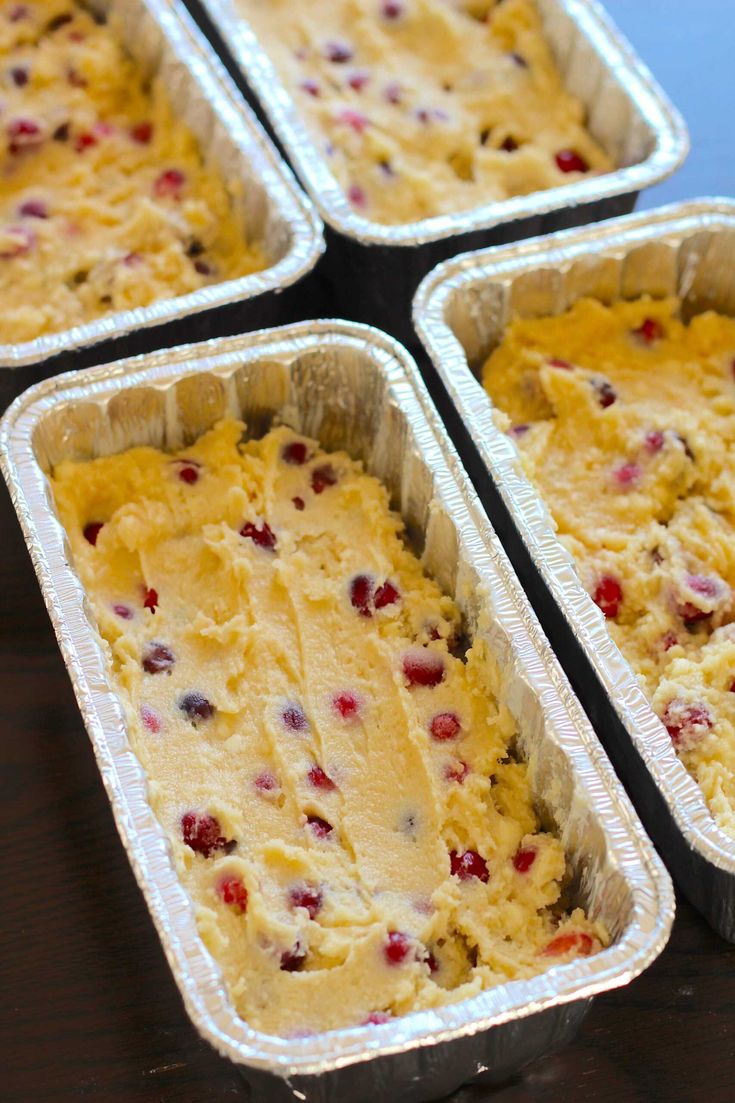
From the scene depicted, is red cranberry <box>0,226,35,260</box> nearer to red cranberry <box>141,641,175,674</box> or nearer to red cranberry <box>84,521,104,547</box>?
red cranberry <box>84,521,104,547</box>

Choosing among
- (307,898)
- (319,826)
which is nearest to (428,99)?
(319,826)

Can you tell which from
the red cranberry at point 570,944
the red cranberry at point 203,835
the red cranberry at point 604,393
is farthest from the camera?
the red cranberry at point 604,393

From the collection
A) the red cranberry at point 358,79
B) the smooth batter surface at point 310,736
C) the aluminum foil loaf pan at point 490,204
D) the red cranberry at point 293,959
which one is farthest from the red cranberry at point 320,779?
the red cranberry at point 358,79

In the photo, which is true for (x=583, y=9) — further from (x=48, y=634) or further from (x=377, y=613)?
(x=48, y=634)

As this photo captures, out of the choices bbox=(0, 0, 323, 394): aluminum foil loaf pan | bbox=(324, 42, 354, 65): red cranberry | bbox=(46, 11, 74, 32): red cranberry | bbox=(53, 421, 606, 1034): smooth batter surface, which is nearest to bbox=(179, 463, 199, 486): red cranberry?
bbox=(53, 421, 606, 1034): smooth batter surface

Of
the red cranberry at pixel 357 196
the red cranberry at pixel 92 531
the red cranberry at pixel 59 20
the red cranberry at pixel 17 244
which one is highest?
the red cranberry at pixel 59 20

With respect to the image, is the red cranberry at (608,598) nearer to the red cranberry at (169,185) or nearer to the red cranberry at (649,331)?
the red cranberry at (649,331)

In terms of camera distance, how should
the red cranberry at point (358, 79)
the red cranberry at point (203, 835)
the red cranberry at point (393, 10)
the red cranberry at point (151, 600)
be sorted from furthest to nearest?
the red cranberry at point (393, 10) → the red cranberry at point (358, 79) → the red cranberry at point (151, 600) → the red cranberry at point (203, 835)
